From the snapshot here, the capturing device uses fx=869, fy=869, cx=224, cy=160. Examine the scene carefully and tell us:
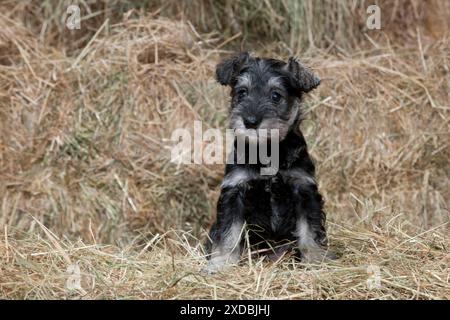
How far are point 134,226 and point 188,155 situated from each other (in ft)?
2.70

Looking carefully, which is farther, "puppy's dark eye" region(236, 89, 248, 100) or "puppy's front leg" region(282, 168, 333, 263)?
"puppy's dark eye" region(236, 89, 248, 100)

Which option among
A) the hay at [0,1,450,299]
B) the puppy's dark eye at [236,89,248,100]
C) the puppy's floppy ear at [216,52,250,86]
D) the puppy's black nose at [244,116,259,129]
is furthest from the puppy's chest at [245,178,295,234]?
the hay at [0,1,450,299]

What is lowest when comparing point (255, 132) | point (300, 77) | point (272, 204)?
point (272, 204)

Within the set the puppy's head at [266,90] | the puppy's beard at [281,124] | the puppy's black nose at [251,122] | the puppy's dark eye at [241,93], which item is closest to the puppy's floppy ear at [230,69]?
the puppy's head at [266,90]

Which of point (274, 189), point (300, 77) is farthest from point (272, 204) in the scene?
point (300, 77)

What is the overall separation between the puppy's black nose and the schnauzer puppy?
97 mm

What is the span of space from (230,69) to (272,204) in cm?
108

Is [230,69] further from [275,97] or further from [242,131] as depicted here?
[242,131]

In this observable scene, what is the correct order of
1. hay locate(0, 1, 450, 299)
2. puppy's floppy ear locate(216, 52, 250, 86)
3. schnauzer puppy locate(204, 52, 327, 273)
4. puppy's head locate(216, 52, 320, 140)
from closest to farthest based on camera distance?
puppy's head locate(216, 52, 320, 140), schnauzer puppy locate(204, 52, 327, 273), puppy's floppy ear locate(216, 52, 250, 86), hay locate(0, 1, 450, 299)

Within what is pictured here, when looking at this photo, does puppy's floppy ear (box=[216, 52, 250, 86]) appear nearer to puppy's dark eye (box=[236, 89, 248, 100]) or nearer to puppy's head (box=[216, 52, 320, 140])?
puppy's head (box=[216, 52, 320, 140])

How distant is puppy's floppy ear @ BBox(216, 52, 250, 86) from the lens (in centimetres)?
640

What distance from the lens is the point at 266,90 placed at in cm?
606
